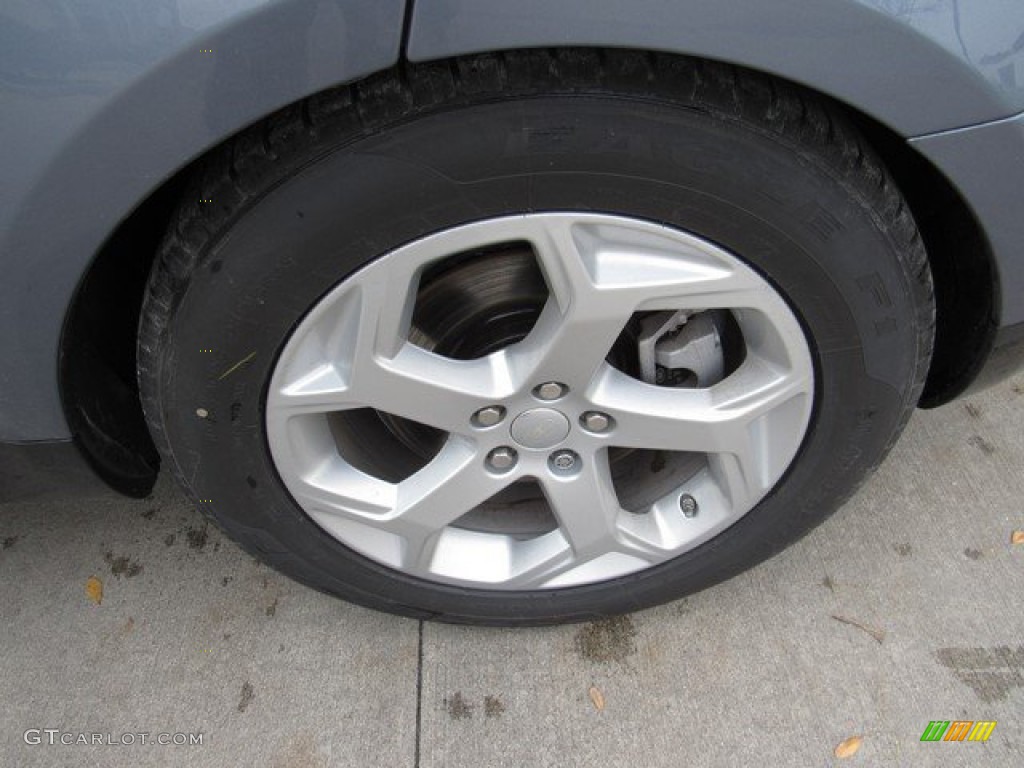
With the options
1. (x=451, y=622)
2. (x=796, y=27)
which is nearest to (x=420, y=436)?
(x=451, y=622)

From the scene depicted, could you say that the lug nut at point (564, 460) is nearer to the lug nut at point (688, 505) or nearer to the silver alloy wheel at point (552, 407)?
the silver alloy wheel at point (552, 407)

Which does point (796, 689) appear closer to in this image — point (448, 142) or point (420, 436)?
point (420, 436)

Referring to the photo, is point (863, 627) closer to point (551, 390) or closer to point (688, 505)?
point (688, 505)

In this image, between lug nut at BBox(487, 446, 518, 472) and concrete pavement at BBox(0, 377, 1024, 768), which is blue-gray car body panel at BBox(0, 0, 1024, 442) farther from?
concrete pavement at BBox(0, 377, 1024, 768)

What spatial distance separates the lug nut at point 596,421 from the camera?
1410mm

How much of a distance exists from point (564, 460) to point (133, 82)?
904 millimetres

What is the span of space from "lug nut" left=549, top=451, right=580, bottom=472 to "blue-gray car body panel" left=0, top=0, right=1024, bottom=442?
0.73 metres

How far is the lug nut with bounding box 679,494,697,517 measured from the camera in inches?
63.5

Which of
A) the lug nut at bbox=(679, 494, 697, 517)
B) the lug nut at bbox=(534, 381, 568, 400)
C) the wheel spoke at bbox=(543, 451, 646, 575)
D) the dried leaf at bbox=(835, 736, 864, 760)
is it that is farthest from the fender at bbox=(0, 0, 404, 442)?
the dried leaf at bbox=(835, 736, 864, 760)

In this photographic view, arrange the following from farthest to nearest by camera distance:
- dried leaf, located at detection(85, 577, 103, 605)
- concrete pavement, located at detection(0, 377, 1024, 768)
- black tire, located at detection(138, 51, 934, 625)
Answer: dried leaf, located at detection(85, 577, 103, 605)
concrete pavement, located at detection(0, 377, 1024, 768)
black tire, located at detection(138, 51, 934, 625)

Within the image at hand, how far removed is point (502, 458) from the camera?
147 cm

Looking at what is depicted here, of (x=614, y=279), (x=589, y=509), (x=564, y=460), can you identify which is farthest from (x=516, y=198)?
(x=589, y=509)

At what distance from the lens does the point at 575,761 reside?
1596 mm

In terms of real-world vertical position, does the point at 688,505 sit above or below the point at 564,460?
below
